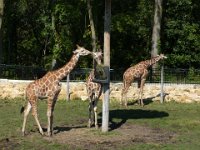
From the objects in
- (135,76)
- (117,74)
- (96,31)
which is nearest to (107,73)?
(135,76)

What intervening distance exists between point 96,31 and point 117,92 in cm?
1357

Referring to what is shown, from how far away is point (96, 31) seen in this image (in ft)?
116

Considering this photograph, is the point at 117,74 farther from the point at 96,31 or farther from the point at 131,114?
the point at 96,31

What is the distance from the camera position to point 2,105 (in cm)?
2000

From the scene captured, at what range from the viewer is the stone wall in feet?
73.0

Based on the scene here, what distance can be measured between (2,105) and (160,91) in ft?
21.3

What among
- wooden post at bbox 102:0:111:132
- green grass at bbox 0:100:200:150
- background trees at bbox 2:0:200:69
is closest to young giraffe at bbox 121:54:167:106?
green grass at bbox 0:100:200:150

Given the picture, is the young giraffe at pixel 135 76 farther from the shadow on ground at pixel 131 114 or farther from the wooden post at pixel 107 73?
the wooden post at pixel 107 73

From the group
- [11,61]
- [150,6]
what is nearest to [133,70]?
[150,6]

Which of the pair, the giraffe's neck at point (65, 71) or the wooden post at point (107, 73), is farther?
the wooden post at point (107, 73)

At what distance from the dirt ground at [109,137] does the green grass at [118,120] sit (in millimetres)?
195

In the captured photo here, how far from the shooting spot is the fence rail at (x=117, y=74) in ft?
76.0

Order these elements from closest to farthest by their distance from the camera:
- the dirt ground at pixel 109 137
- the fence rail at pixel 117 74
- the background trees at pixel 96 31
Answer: the dirt ground at pixel 109 137, the fence rail at pixel 117 74, the background trees at pixel 96 31

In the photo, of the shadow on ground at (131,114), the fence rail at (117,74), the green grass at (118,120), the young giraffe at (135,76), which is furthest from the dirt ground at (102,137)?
the fence rail at (117,74)
